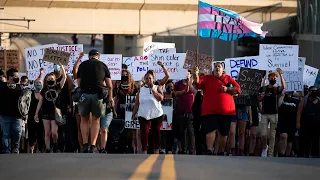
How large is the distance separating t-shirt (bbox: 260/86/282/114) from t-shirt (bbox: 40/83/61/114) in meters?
3.87

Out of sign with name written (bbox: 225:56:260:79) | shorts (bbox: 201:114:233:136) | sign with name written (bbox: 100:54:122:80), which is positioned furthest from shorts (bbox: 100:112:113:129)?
sign with name written (bbox: 225:56:260:79)

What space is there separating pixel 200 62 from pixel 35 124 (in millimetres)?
3392

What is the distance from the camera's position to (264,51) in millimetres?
18641

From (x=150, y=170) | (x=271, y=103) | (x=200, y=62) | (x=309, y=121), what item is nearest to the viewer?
(x=150, y=170)

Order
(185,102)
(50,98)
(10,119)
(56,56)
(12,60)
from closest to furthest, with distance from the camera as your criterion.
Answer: (10,119)
(50,98)
(185,102)
(56,56)
(12,60)

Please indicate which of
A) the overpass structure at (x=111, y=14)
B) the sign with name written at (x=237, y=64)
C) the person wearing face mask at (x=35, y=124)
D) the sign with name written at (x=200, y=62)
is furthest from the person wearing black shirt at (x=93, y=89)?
the overpass structure at (x=111, y=14)

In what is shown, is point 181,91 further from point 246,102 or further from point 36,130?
Answer: point 36,130

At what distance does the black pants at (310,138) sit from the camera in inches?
672

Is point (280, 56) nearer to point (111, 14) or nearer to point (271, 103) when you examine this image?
point (271, 103)

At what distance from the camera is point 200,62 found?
17.2 meters

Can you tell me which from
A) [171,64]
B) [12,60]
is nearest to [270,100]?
[171,64]

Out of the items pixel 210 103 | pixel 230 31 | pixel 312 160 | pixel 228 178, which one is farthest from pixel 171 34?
pixel 228 178

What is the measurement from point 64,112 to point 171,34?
1891 cm

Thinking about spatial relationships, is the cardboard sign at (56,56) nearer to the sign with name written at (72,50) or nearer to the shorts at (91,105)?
the sign with name written at (72,50)
